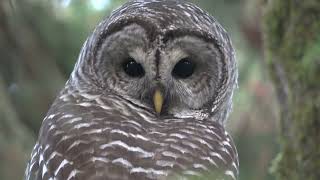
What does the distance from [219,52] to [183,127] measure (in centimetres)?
75

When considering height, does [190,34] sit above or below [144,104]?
above

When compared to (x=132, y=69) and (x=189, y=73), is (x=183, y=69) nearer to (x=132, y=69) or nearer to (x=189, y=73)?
(x=189, y=73)

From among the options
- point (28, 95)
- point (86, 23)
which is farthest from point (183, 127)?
point (86, 23)

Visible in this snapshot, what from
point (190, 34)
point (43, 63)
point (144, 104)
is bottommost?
point (144, 104)

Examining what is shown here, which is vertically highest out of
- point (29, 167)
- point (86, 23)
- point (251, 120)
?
point (86, 23)

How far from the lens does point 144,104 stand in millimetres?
5152

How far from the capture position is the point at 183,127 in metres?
4.78

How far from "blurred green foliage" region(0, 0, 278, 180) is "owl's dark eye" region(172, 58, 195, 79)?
14.3 inches

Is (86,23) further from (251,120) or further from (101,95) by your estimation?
(251,120)

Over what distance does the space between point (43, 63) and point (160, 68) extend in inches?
37.7

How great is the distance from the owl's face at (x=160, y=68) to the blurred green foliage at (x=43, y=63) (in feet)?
1.01

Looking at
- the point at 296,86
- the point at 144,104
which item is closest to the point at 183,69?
the point at 144,104

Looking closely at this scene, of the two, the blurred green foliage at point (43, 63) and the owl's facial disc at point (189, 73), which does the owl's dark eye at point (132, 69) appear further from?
A: the blurred green foliage at point (43, 63)

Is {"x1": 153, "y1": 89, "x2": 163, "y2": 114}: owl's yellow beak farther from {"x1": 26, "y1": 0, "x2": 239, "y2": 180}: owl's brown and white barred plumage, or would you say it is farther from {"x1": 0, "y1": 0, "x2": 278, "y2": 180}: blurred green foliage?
{"x1": 0, "y1": 0, "x2": 278, "y2": 180}: blurred green foliage
